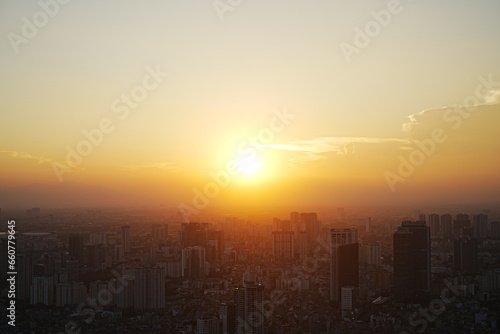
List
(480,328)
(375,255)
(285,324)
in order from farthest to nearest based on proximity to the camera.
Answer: (375,255)
(285,324)
(480,328)

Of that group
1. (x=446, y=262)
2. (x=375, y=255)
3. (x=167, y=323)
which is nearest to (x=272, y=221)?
(x=375, y=255)

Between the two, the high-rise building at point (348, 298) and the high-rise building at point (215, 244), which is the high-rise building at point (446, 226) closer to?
the high-rise building at point (348, 298)

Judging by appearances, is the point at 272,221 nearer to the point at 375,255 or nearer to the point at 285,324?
the point at 375,255

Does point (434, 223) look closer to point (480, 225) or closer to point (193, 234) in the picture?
point (480, 225)

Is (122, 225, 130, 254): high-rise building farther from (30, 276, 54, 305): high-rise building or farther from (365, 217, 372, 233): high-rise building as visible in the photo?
(365, 217, 372, 233): high-rise building

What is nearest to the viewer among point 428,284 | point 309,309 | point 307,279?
point 309,309
